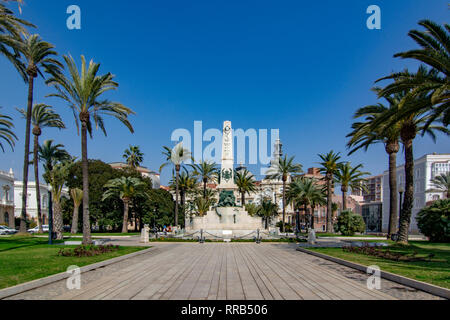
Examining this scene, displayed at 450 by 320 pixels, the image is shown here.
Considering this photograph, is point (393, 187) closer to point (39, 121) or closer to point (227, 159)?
point (227, 159)

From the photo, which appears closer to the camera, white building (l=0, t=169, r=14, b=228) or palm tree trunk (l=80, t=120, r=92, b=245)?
palm tree trunk (l=80, t=120, r=92, b=245)

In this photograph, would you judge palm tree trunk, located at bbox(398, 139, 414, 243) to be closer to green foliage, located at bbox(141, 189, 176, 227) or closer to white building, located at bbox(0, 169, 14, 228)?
green foliage, located at bbox(141, 189, 176, 227)

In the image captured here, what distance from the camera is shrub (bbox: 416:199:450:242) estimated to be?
28438mm

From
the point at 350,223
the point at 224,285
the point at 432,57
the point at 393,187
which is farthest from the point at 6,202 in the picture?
the point at 432,57

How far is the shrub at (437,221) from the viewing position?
28438 mm

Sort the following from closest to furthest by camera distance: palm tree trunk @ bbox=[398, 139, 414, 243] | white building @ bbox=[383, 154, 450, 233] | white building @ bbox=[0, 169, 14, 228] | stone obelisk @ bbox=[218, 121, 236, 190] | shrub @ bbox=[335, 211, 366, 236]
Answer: palm tree trunk @ bbox=[398, 139, 414, 243]
stone obelisk @ bbox=[218, 121, 236, 190]
shrub @ bbox=[335, 211, 366, 236]
white building @ bbox=[0, 169, 14, 228]
white building @ bbox=[383, 154, 450, 233]

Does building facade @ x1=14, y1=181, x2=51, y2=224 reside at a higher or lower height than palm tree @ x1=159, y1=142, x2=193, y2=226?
lower

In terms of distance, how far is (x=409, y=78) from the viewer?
17.3 metres

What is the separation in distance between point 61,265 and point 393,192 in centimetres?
2769

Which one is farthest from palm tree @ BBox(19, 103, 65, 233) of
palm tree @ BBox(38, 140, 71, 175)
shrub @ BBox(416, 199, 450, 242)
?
shrub @ BBox(416, 199, 450, 242)

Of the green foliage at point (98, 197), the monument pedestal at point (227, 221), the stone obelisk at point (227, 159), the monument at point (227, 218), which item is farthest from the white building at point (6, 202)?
the stone obelisk at point (227, 159)

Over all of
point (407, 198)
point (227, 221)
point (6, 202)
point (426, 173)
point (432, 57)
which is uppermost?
point (432, 57)

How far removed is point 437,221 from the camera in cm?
2883

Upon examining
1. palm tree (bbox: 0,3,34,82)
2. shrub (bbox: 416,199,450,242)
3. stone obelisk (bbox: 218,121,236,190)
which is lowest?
shrub (bbox: 416,199,450,242)
